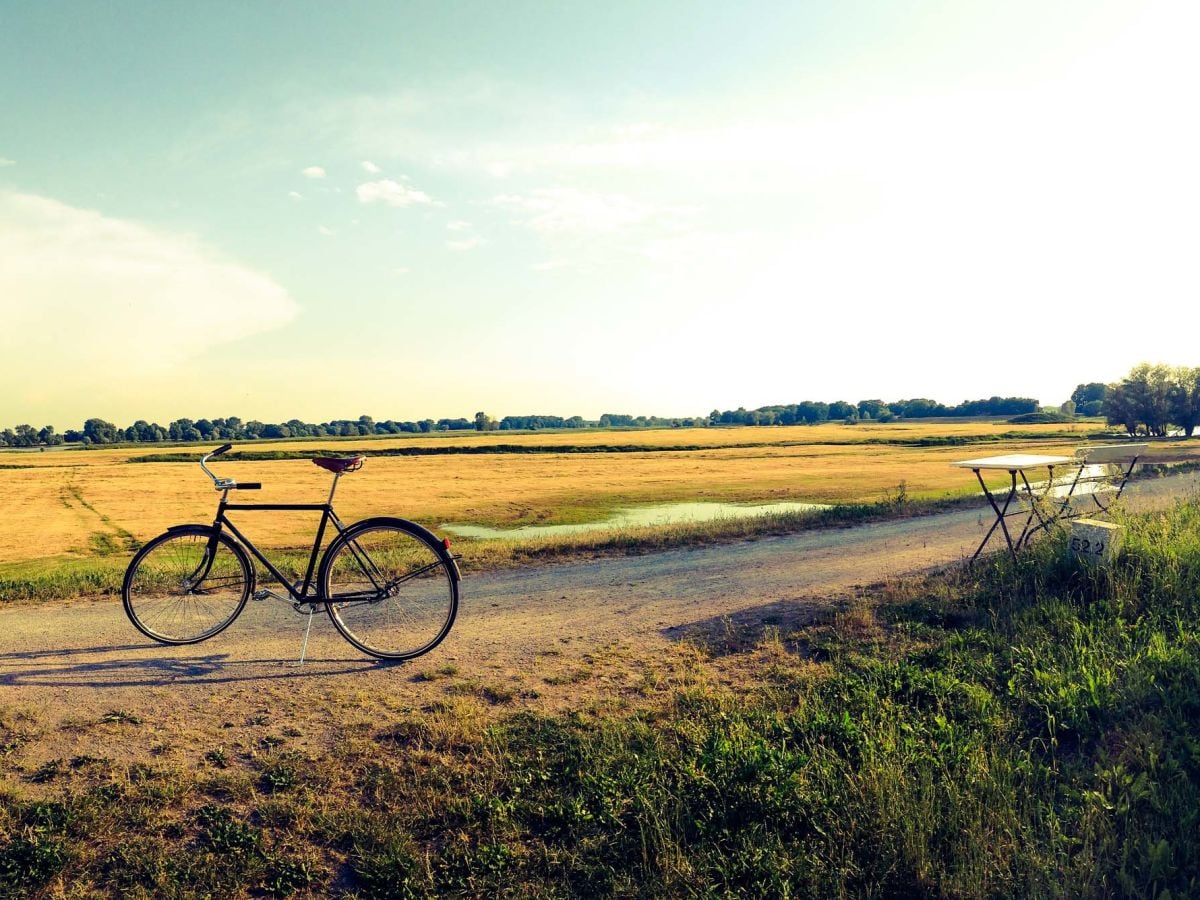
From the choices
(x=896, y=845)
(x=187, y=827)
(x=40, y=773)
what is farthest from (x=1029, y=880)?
(x=40, y=773)

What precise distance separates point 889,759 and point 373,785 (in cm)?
373

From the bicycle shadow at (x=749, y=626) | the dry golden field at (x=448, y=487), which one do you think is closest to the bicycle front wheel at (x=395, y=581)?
the bicycle shadow at (x=749, y=626)

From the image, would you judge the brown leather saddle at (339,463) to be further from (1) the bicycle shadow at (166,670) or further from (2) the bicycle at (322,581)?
(1) the bicycle shadow at (166,670)

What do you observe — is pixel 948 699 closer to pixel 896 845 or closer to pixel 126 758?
pixel 896 845

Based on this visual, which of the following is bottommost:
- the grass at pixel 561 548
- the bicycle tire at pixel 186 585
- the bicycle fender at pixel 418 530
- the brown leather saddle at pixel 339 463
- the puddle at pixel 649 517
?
the puddle at pixel 649 517

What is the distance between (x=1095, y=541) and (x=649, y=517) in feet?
77.3

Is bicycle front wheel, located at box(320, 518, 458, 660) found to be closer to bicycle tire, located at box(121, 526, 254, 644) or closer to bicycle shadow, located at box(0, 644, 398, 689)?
bicycle shadow, located at box(0, 644, 398, 689)

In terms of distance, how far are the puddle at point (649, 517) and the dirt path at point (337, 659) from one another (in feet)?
47.6

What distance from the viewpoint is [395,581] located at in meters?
7.67

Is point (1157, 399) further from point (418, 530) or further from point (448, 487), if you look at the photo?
point (418, 530)

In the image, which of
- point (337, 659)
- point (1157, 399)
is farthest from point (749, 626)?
point (1157, 399)

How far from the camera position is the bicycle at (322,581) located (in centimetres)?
759

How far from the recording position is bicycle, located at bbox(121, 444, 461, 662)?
299 inches

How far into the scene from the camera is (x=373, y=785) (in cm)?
508
